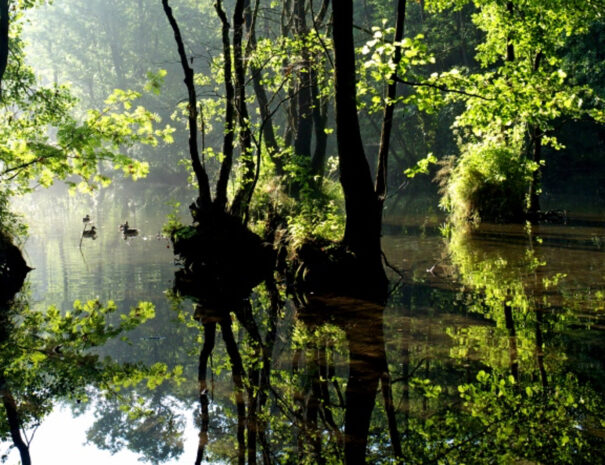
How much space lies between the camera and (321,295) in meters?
10.3

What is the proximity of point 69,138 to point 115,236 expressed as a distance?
11.4 m

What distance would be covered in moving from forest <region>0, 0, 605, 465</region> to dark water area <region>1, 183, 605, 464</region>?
0.03 m

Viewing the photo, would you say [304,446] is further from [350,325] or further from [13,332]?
[13,332]

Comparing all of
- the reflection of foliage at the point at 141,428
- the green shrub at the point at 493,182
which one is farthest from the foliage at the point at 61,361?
the green shrub at the point at 493,182

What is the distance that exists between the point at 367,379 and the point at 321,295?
14.3 feet

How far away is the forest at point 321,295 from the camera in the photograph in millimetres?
5090

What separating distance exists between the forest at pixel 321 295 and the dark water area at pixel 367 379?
1.1 inches

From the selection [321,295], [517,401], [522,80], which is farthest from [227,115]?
[517,401]

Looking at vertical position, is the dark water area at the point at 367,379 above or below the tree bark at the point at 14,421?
above

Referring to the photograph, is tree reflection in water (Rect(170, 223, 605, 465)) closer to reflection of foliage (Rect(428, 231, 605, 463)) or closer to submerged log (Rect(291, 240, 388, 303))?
reflection of foliage (Rect(428, 231, 605, 463))

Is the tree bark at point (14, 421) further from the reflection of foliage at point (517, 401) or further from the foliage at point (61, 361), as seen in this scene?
the reflection of foliage at point (517, 401)

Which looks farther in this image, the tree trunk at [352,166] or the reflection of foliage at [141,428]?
the tree trunk at [352,166]

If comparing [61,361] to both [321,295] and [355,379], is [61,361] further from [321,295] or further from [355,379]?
[321,295]

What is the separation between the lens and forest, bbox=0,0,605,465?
509cm
